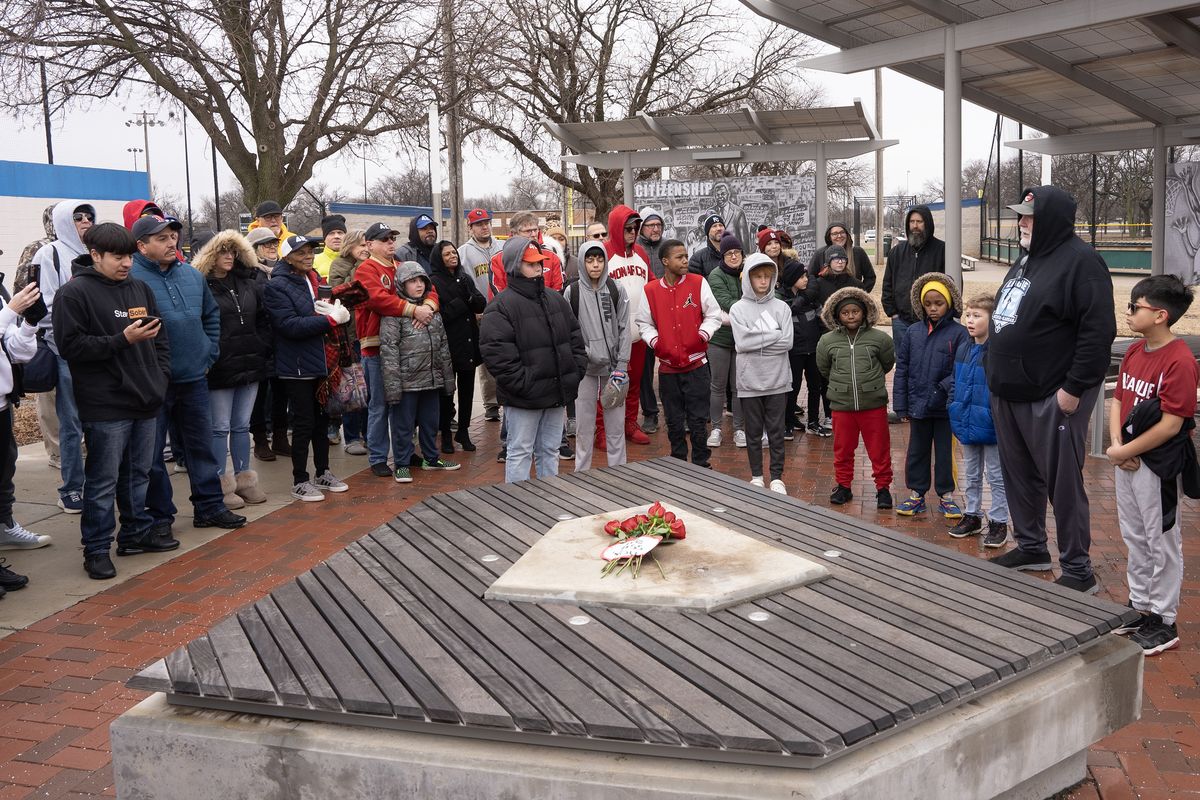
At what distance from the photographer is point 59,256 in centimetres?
661

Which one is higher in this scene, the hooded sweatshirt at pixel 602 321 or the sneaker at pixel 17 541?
the hooded sweatshirt at pixel 602 321

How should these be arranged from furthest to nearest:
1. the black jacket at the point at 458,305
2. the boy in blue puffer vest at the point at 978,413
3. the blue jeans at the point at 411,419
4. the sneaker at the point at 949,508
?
the black jacket at the point at 458,305, the blue jeans at the point at 411,419, the sneaker at the point at 949,508, the boy in blue puffer vest at the point at 978,413

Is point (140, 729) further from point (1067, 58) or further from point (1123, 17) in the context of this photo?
point (1067, 58)

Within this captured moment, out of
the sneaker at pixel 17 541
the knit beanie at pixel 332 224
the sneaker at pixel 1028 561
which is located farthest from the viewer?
the knit beanie at pixel 332 224

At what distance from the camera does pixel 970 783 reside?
2.99 meters

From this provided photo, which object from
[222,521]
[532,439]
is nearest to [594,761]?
[532,439]

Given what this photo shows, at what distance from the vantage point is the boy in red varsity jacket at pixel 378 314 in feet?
26.0

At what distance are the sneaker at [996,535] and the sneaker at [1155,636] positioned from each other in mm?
1582

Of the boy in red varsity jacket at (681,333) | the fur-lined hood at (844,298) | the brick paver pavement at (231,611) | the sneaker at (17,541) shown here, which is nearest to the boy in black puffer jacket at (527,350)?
the boy in red varsity jacket at (681,333)

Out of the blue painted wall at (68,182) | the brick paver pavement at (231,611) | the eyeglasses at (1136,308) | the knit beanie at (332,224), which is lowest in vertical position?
the brick paver pavement at (231,611)

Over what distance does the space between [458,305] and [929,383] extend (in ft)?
13.1

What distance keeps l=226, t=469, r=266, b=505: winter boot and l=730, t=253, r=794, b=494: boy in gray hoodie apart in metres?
Result: 3.51

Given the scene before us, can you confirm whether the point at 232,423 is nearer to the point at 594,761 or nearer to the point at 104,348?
the point at 104,348

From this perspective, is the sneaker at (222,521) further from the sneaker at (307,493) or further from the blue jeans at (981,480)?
the blue jeans at (981,480)
